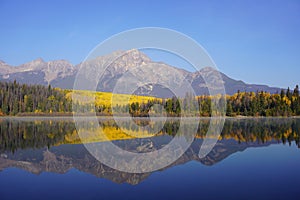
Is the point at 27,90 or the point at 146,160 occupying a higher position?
the point at 27,90

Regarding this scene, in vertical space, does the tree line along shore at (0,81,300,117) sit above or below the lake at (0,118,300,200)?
above

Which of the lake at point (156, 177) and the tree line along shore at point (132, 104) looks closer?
the lake at point (156, 177)

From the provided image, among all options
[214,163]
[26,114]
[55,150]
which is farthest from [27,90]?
[214,163]

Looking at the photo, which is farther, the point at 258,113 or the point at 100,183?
the point at 258,113

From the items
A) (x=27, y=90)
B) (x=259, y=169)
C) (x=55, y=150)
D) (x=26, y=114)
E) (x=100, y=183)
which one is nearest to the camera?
(x=100, y=183)

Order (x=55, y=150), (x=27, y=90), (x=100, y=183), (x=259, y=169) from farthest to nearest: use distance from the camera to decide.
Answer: (x=27, y=90), (x=55, y=150), (x=259, y=169), (x=100, y=183)

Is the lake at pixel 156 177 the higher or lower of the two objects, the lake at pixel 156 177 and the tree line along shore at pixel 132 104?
the lower

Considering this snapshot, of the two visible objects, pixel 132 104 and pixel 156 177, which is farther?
pixel 132 104

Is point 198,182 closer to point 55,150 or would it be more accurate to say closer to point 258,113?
point 55,150

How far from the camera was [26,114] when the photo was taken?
259 feet

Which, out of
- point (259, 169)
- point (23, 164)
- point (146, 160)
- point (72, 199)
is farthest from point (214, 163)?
point (23, 164)

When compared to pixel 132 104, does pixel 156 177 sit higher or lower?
lower

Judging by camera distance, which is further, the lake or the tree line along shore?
the tree line along shore

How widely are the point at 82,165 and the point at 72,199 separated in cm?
461
